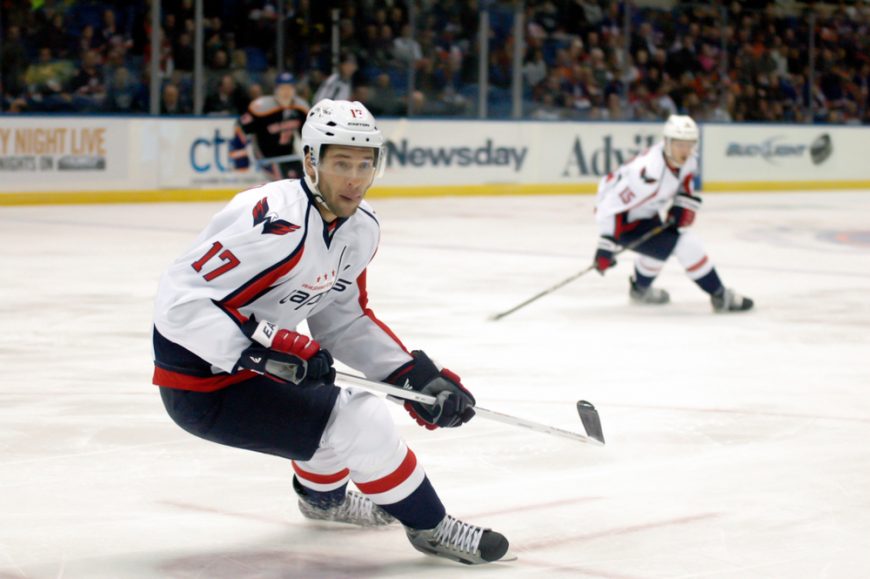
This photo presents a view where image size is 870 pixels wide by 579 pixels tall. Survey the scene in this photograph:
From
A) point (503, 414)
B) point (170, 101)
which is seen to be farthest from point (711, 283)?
point (170, 101)

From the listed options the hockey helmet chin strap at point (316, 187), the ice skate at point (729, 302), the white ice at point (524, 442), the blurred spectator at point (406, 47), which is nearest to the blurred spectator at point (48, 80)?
the blurred spectator at point (406, 47)

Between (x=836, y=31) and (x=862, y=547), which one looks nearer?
(x=862, y=547)

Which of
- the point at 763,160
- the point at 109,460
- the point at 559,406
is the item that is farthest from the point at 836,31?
the point at 109,460

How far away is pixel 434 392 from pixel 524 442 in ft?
3.89

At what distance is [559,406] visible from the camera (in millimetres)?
4598

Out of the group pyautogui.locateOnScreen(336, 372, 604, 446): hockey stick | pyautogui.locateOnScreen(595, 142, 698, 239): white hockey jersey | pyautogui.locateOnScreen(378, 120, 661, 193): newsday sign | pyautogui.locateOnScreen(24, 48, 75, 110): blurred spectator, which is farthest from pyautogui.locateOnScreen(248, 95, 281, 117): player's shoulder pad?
pyautogui.locateOnScreen(336, 372, 604, 446): hockey stick

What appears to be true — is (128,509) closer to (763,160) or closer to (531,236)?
(531,236)

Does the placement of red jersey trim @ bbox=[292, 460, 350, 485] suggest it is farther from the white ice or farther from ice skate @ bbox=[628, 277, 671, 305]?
ice skate @ bbox=[628, 277, 671, 305]

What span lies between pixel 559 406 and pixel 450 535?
70.9 inches

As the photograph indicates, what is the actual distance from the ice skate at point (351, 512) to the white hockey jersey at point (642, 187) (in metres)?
4.22

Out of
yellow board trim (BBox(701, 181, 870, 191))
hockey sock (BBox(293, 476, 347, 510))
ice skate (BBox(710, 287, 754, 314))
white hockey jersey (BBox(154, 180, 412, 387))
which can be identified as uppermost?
white hockey jersey (BBox(154, 180, 412, 387))

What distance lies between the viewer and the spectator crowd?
42.2 ft

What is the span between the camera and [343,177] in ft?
9.07

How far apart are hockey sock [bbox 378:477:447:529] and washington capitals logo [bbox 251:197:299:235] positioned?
1.78 ft
